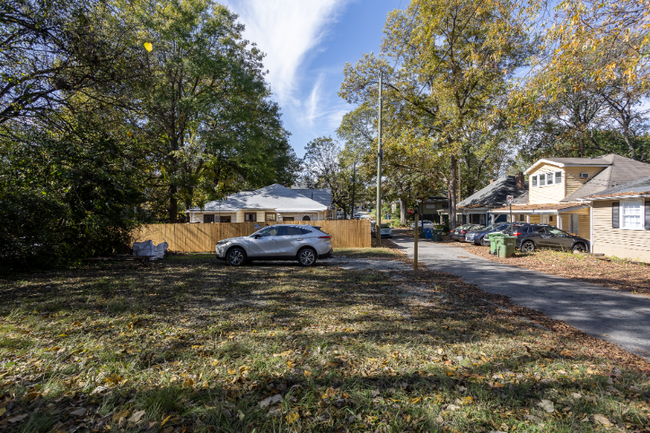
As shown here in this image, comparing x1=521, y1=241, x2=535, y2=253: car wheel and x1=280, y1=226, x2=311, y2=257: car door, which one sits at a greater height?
x1=280, y1=226, x2=311, y2=257: car door

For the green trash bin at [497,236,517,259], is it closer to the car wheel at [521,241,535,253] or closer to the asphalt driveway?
the car wheel at [521,241,535,253]

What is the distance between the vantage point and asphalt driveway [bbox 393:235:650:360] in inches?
208

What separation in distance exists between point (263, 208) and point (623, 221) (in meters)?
21.0

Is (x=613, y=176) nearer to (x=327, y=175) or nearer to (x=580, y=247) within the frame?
(x=580, y=247)

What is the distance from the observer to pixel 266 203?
→ 2608 cm

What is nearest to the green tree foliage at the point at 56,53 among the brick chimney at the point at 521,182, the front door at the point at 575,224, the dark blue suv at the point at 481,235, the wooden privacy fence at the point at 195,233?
the wooden privacy fence at the point at 195,233

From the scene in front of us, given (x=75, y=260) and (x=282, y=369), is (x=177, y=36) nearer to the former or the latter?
(x=75, y=260)

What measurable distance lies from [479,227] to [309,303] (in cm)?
2122

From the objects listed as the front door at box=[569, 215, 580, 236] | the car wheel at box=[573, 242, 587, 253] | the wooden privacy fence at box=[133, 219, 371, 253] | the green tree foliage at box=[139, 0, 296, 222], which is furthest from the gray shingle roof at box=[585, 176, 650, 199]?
the green tree foliage at box=[139, 0, 296, 222]

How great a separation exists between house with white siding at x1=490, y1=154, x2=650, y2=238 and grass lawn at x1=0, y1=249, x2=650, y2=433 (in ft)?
63.4

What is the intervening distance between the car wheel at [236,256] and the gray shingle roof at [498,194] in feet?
93.5

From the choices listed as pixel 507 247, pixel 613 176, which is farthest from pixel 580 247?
pixel 613 176

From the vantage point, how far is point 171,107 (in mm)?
20953

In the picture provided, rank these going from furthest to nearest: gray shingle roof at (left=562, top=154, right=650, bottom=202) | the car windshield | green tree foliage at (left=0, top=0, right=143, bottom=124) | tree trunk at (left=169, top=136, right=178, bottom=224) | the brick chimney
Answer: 1. the brick chimney
2. gray shingle roof at (left=562, top=154, right=650, bottom=202)
3. tree trunk at (left=169, top=136, right=178, bottom=224)
4. the car windshield
5. green tree foliage at (left=0, top=0, right=143, bottom=124)
